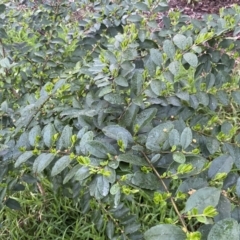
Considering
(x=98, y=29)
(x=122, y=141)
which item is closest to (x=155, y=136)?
(x=122, y=141)

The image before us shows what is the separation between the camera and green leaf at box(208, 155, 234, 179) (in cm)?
85

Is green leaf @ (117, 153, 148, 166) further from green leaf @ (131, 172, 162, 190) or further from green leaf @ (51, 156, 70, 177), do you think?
green leaf @ (51, 156, 70, 177)

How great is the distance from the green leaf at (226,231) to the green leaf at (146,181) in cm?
22

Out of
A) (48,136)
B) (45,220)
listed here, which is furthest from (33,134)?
(45,220)

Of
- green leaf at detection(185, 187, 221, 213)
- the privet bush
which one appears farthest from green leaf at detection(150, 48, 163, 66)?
green leaf at detection(185, 187, 221, 213)

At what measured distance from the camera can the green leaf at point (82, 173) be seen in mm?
A: 831

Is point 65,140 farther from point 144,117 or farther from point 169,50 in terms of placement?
point 169,50

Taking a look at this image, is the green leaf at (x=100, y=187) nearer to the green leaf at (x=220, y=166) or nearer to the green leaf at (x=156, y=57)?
the green leaf at (x=220, y=166)

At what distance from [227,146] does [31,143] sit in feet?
1.69

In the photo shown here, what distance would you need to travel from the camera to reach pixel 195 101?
1.19m

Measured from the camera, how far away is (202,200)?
704mm

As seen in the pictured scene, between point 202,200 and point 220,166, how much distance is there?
0.18m

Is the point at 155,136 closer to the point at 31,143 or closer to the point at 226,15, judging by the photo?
the point at 31,143

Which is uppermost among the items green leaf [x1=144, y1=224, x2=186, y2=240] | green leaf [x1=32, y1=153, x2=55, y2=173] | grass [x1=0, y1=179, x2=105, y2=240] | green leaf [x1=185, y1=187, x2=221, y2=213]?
green leaf [x1=32, y1=153, x2=55, y2=173]
